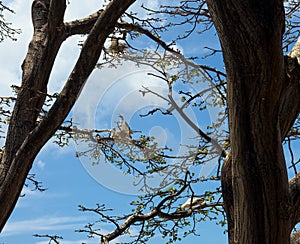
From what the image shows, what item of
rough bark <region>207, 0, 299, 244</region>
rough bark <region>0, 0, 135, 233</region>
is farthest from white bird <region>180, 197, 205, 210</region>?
rough bark <region>207, 0, 299, 244</region>

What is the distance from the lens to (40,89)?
3590 millimetres

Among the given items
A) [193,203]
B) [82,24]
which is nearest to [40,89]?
[82,24]

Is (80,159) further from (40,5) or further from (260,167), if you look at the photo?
(260,167)

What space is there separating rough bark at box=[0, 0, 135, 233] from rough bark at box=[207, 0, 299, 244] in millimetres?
1487

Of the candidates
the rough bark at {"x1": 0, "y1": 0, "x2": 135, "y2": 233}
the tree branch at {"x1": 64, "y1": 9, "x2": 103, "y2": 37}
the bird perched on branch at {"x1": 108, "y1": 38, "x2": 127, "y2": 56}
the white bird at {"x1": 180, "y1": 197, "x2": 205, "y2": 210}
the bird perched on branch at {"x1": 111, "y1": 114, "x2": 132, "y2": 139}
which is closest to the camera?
the rough bark at {"x1": 0, "y1": 0, "x2": 135, "y2": 233}

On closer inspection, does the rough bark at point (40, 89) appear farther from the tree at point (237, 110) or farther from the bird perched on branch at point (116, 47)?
the bird perched on branch at point (116, 47)

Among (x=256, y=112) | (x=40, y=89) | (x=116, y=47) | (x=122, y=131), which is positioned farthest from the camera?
(x=116, y=47)

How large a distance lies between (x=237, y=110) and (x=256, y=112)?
0.08 metres

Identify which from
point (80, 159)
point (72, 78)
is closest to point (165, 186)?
point (80, 159)

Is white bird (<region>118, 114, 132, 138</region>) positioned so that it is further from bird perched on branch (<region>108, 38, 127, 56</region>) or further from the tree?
bird perched on branch (<region>108, 38, 127, 56</region>)

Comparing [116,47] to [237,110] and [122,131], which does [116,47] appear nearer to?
[122,131]

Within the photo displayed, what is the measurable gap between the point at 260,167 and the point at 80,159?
99.0 inches

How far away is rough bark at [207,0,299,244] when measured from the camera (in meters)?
1.63

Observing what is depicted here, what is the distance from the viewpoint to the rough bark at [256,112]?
64.1 inches
